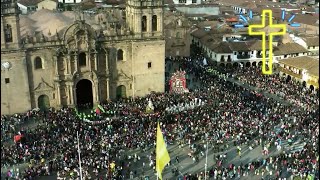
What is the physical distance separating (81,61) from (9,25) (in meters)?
8.43

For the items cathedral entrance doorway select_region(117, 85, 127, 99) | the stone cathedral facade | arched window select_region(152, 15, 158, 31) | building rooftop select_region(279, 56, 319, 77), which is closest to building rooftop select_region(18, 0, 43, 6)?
the stone cathedral facade

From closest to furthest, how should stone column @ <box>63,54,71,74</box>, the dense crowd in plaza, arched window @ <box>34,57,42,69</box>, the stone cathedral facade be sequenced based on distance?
the dense crowd in plaza → the stone cathedral facade → arched window @ <box>34,57,42,69</box> → stone column @ <box>63,54,71,74</box>

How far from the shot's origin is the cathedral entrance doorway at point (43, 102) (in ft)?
153

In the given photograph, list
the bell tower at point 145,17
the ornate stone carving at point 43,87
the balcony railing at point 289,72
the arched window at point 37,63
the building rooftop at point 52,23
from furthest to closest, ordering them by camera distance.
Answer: the balcony railing at point 289,72
the building rooftop at point 52,23
the bell tower at point 145,17
the ornate stone carving at point 43,87
the arched window at point 37,63

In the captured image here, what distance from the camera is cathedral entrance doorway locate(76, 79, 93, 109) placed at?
48125mm

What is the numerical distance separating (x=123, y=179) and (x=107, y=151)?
12.3ft

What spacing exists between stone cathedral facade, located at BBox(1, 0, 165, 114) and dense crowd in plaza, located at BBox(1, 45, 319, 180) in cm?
195

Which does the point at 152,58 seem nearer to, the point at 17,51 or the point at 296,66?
the point at 17,51

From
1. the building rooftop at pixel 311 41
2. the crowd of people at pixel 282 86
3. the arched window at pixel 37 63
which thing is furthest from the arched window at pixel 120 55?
the building rooftop at pixel 311 41

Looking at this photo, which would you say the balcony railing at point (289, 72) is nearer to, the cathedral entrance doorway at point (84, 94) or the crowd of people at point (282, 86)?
the crowd of people at point (282, 86)

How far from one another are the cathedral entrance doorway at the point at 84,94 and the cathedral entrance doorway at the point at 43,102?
11.0 feet

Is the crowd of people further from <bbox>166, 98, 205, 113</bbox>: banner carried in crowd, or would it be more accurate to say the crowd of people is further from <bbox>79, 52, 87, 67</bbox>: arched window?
<bbox>79, 52, 87, 67</bbox>: arched window

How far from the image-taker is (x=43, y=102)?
4703 cm

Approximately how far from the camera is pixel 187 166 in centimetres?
3544
